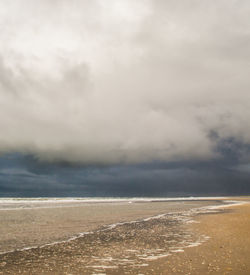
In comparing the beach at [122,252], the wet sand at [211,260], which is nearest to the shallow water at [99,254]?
the beach at [122,252]

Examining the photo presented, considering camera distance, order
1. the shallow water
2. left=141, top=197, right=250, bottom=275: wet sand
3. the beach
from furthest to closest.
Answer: the shallow water, the beach, left=141, top=197, right=250, bottom=275: wet sand

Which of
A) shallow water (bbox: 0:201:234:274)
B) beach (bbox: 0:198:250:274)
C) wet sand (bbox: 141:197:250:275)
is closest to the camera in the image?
wet sand (bbox: 141:197:250:275)

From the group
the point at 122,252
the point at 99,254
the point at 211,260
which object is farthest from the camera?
the point at 122,252

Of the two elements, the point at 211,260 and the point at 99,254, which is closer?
the point at 211,260

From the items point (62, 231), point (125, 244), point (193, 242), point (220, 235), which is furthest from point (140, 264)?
point (62, 231)

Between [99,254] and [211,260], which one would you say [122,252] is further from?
[211,260]

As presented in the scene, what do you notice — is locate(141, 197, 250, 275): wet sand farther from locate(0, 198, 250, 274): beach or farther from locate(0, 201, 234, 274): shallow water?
locate(0, 201, 234, 274): shallow water

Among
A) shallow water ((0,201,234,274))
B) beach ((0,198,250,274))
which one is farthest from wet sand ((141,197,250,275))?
shallow water ((0,201,234,274))

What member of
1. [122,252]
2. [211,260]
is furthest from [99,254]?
[211,260]

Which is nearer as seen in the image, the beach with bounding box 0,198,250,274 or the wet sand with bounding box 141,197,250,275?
the wet sand with bounding box 141,197,250,275

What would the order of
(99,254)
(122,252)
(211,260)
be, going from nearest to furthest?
(211,260) < (99,254) < (122,252)

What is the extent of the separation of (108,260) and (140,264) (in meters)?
1.76

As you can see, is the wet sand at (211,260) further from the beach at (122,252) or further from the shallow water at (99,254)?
the shallow water at (99,254)

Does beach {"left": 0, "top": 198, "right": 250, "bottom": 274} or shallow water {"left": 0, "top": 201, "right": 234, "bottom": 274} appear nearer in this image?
beach {"left": 0, "top": 198, "right": 250, "bottom": 274}
